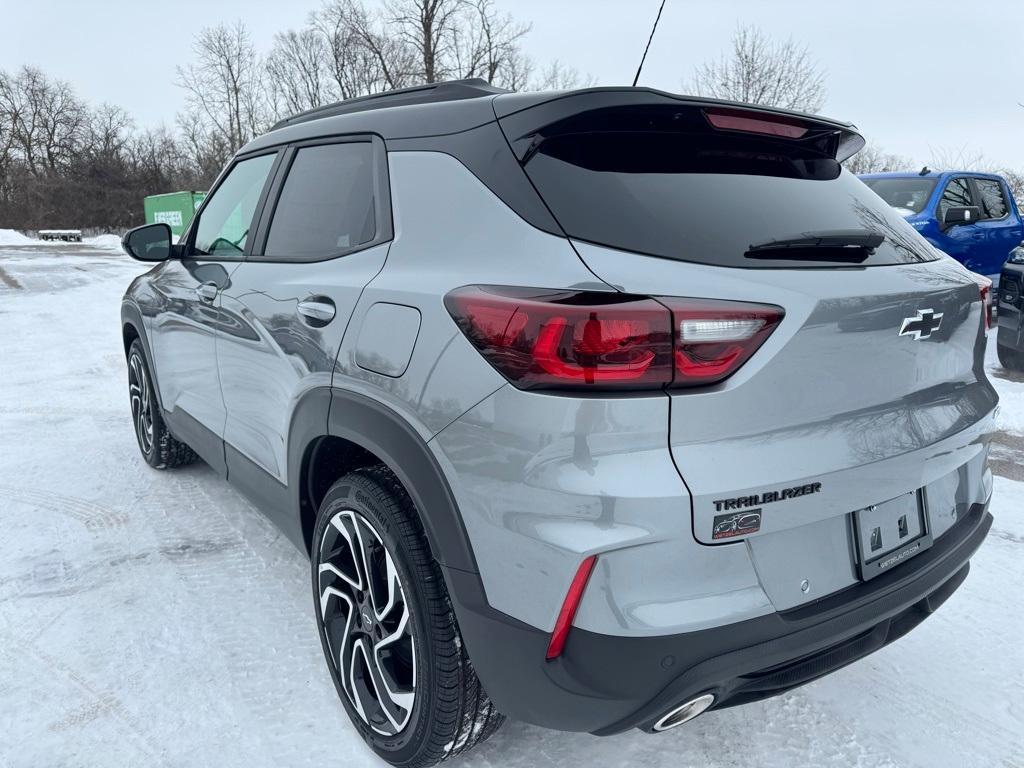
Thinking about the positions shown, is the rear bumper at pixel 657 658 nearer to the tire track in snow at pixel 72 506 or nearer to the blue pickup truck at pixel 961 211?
the tire track in snow at pixel 72 506

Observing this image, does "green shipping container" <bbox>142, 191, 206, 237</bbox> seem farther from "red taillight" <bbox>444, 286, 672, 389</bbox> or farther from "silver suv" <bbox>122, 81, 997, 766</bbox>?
"red taillight" <bbox>444, 286, 672, 389</bbox>

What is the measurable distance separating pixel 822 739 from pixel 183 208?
1069 inches

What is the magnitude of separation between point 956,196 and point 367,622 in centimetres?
856

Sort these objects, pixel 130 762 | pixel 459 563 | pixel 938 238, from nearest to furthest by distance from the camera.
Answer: pixel 459 563 → pixel 130 762 → pixel 938 238

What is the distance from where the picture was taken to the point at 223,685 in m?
2.38

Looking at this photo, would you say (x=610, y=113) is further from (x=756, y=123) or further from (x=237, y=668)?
(x=237, y=668)

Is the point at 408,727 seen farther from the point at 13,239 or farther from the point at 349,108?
the point at 13,239

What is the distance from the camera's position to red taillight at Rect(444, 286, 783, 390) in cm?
146

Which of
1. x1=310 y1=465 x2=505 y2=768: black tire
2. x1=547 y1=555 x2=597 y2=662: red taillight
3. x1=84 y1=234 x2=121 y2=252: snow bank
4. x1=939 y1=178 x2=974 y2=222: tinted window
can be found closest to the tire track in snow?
x1=310 y1=465 x2=505 y2=768: black tire

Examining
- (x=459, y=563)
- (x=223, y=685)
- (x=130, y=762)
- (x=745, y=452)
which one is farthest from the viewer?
(x=223, y=685)

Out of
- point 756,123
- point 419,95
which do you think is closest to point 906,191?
point 756,123

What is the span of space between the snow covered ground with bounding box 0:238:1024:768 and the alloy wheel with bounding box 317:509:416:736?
180 millimetres

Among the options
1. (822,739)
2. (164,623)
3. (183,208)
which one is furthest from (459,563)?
(183,208)

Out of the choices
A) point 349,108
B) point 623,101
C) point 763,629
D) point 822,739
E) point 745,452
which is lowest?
point 822,739
